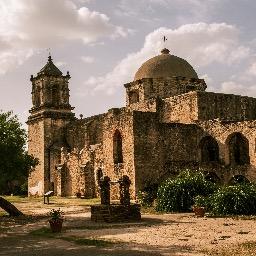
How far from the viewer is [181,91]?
40.7 m

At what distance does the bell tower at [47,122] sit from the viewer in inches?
1735

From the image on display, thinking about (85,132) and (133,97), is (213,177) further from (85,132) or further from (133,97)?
(85,132)

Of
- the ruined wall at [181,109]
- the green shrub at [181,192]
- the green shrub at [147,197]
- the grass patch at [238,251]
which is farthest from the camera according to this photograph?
the ruined wall at [181,109]

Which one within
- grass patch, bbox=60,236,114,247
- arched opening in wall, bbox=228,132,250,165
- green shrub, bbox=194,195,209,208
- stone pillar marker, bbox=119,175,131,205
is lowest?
grass patch, bbox=60,236,114,247

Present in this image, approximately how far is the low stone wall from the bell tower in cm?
2580

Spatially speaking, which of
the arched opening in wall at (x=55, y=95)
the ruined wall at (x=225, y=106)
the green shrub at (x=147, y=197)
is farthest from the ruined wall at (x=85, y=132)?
the green shrub at (x=147, y=197)

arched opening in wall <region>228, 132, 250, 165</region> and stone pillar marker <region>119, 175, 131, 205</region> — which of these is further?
arched opening in wall <region>228, 132, 250, 165</region>

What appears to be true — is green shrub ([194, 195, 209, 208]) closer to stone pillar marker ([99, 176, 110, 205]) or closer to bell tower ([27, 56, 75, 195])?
stone pillar marker ([99, 176, 110, 205])

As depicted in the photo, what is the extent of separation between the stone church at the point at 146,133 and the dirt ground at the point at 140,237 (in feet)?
35.4

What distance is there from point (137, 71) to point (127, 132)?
14.4 m

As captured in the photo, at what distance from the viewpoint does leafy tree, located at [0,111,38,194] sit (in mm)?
20547

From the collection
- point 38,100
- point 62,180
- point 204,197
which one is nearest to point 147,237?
point 204,197

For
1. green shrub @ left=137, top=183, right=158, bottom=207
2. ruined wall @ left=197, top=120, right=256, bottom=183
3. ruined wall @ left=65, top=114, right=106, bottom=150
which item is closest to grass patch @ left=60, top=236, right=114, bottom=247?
green shrub @ left=137, top=183, right=158, bottom=207

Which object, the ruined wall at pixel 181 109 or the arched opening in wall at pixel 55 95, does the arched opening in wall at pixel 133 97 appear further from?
the arched opening in wall at pixel 55 95
